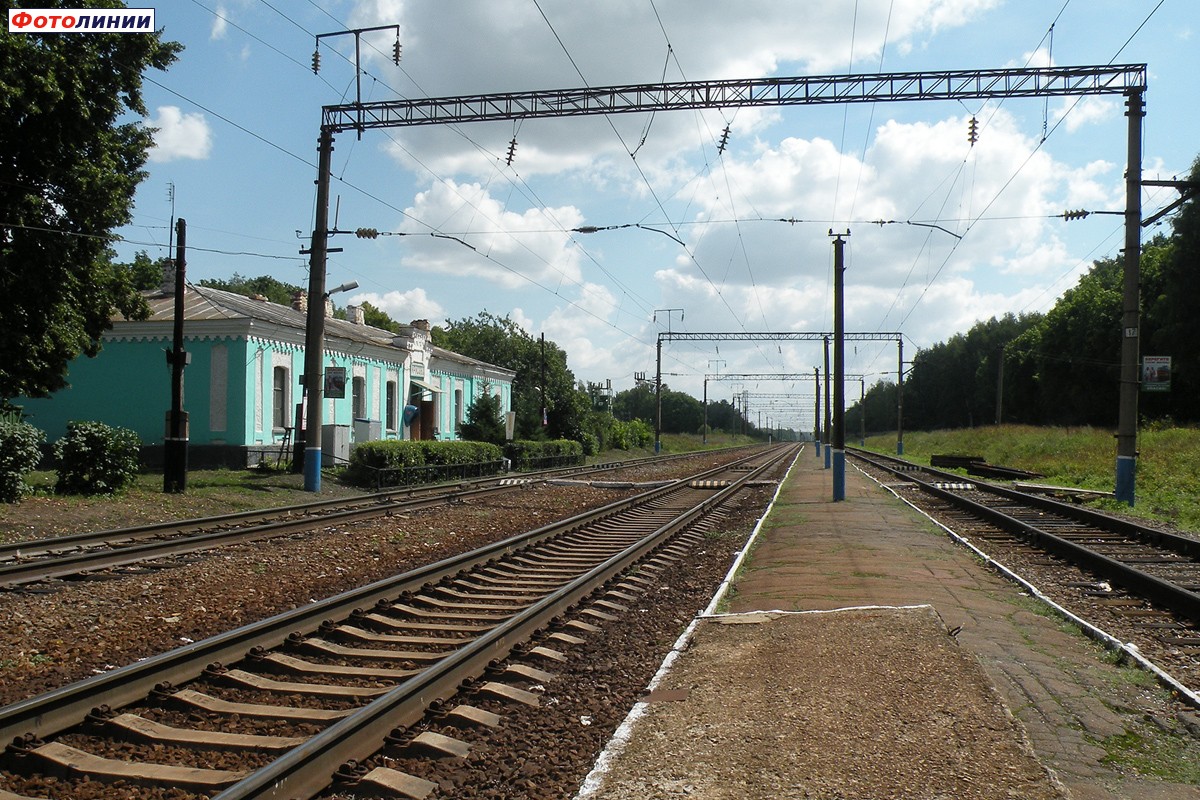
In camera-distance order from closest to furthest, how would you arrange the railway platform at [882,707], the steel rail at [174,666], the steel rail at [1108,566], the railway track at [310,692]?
the railway platform at [882,707]
the railway track at [310,692]
the steel rail at [174,666]
the steel rail at [1108,566]

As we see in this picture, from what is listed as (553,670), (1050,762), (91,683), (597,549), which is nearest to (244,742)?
(91,683)

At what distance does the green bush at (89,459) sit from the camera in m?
18.3

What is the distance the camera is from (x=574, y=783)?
475 cm

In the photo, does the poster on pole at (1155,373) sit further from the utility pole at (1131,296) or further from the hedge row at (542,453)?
the hedge row at (542,453)

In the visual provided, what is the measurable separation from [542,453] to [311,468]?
19615 millimetres

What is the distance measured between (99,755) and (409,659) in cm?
228

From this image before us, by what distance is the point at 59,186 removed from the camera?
63.7 feet

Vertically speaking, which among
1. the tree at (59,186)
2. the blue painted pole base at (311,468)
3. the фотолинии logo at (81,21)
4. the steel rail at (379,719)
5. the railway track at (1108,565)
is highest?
the фотолинии logo at (81,21)

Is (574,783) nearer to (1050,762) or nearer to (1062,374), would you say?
(1050,762)

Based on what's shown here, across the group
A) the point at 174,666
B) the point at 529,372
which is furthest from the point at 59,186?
the point at 529,372

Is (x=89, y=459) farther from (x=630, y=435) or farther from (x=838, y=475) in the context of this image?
(x=630, y=435)

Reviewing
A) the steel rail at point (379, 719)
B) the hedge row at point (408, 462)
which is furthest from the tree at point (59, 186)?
the steel rail at point (379, 719)

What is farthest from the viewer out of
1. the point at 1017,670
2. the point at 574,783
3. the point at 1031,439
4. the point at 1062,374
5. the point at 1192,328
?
the point at 1062,374

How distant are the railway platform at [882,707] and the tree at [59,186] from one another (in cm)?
1649
